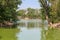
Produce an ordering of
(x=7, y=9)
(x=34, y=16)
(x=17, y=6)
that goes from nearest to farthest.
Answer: (x=7, y=9), (x=17, y=6), (x=34, y=16)

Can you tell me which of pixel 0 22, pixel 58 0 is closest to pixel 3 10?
pixel 0 22

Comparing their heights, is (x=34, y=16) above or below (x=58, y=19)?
below

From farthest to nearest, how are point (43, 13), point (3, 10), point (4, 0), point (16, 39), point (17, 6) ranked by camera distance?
1. point (17, 6)
2. point (43, 13)
3. point (3, 10)
4. point (4, 0)
5. point (16, 39)

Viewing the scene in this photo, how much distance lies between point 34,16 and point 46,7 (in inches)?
2940

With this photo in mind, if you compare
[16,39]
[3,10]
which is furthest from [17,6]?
[16,39]

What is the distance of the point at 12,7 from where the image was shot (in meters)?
51.8

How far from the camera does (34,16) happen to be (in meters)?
121

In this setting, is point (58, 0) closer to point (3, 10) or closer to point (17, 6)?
point (3, 10)

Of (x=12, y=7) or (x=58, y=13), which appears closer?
(x=58, y=13)

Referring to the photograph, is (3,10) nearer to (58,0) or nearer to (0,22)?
(0,22)

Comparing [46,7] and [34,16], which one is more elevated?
[46,7]

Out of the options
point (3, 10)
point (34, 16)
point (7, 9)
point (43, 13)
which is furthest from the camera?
point (34, 16)

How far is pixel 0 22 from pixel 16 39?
75.3 feet

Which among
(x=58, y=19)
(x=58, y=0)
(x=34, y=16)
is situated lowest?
(x=34, y=16)
